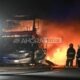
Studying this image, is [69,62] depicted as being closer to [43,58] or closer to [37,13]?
[43,58]

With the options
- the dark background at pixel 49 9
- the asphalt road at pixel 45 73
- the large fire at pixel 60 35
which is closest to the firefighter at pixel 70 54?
the asphalt road at pixel 45 73

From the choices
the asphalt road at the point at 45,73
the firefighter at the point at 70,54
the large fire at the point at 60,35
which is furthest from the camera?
the large fire at the point at 60,35

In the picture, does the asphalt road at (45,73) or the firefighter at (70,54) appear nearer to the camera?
the asphalt road at (45,73)

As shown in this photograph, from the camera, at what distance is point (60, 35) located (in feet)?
85.9

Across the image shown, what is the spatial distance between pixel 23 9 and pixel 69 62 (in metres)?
6.08

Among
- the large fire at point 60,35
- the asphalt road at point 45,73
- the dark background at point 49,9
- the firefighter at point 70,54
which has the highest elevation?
the dark background at point 49,9

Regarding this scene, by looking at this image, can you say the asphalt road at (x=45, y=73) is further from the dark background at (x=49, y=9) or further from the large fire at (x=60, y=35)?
the dark background at (x=49, y=9)

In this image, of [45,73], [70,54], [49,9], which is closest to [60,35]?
[49,9]

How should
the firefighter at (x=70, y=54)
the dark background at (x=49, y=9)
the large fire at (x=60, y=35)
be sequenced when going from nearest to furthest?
the firefighter at (x=70, y=54) → the large fire at (x=60, y=35) → the dark background at (x=49, y=9)

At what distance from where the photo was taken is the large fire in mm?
25625

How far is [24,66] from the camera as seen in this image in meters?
23.2

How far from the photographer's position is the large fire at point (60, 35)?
84.1ft

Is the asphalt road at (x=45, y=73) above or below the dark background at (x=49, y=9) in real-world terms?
below

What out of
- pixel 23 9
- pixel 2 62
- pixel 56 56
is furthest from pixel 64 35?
pixel 2 62
